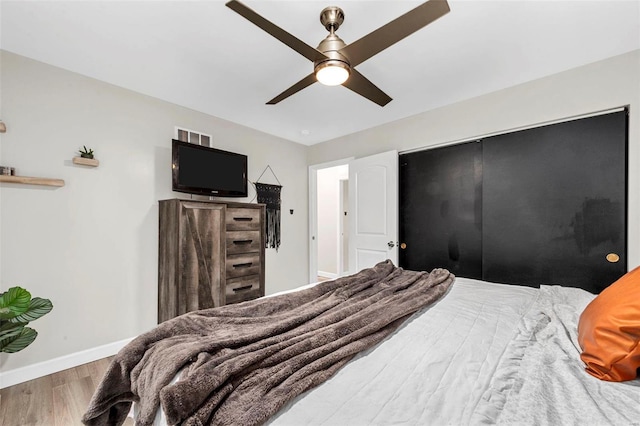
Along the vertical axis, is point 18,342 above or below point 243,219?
below

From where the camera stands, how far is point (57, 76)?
2.26m

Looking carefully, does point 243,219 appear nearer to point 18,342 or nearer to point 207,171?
point 207,171

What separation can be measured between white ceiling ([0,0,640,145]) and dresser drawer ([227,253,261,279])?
169cm

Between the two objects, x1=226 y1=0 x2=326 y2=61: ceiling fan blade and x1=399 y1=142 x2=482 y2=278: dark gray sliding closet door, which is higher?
x1=226 y1=0 x2=326 y2=61: ceiling fan blade

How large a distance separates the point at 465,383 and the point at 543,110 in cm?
267

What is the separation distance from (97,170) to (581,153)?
422 cm

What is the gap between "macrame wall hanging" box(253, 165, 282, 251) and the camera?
3780 millimetres

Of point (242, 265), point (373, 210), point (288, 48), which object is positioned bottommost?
point (242, 265)

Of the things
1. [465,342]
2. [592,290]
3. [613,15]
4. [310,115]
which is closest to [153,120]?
[310,115]

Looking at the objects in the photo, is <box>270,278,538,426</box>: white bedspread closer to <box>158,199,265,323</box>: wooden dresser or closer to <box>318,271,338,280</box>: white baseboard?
<box>158,199,265,323</box>: wooden dresser

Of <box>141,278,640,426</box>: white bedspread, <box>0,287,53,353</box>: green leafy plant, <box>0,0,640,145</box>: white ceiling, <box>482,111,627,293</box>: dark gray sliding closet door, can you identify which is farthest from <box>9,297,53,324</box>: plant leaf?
<box>482,111,627,293</box>: dark gray sliding closet door

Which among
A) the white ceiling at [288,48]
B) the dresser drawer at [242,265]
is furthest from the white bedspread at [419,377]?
the dresser drawer at [242,265]

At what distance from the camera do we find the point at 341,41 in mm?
1570

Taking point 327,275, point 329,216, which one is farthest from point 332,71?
point 327,275
